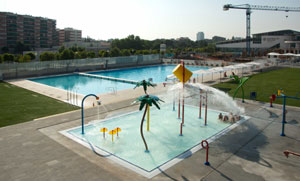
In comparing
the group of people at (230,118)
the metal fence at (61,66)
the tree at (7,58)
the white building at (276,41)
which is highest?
the white building at (276,41)

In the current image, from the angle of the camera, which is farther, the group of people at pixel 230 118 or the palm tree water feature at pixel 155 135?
the group of people at pixel 230 118

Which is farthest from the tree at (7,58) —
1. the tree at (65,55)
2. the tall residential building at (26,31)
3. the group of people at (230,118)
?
the tall residential building at (26,31)

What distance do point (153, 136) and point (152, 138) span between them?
0.33 meters

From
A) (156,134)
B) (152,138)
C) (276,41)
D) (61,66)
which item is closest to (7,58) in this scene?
(61,66)

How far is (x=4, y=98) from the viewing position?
81.7 ft

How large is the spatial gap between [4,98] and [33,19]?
10957cm

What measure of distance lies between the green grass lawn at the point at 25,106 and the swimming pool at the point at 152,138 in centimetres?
495

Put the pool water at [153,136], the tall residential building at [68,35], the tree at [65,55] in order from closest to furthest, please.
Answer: the pool water at [153,136] → the tree at [65,55] → the tall residential building at [68,35]

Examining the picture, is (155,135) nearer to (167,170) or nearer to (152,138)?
(152,138)

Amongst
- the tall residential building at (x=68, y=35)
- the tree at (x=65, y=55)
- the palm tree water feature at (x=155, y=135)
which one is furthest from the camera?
the tall residential building at (x=68, y=35)

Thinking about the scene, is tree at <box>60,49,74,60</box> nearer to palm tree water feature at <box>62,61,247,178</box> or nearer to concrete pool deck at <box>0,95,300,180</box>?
palm tree water feature at <box>62,61,247,178</box>

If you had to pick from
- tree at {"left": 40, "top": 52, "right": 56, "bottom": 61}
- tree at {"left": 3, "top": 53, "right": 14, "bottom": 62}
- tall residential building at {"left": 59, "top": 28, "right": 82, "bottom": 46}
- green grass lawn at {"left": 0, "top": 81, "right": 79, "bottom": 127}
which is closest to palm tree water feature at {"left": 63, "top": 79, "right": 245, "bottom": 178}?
green grass lawn at {"left": 0, "top": 81, "right": 79, "bottom": 127}

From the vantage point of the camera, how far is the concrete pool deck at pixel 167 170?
1047 centimetres

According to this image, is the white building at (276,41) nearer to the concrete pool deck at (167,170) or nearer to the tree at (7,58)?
the tree at (7,58)
